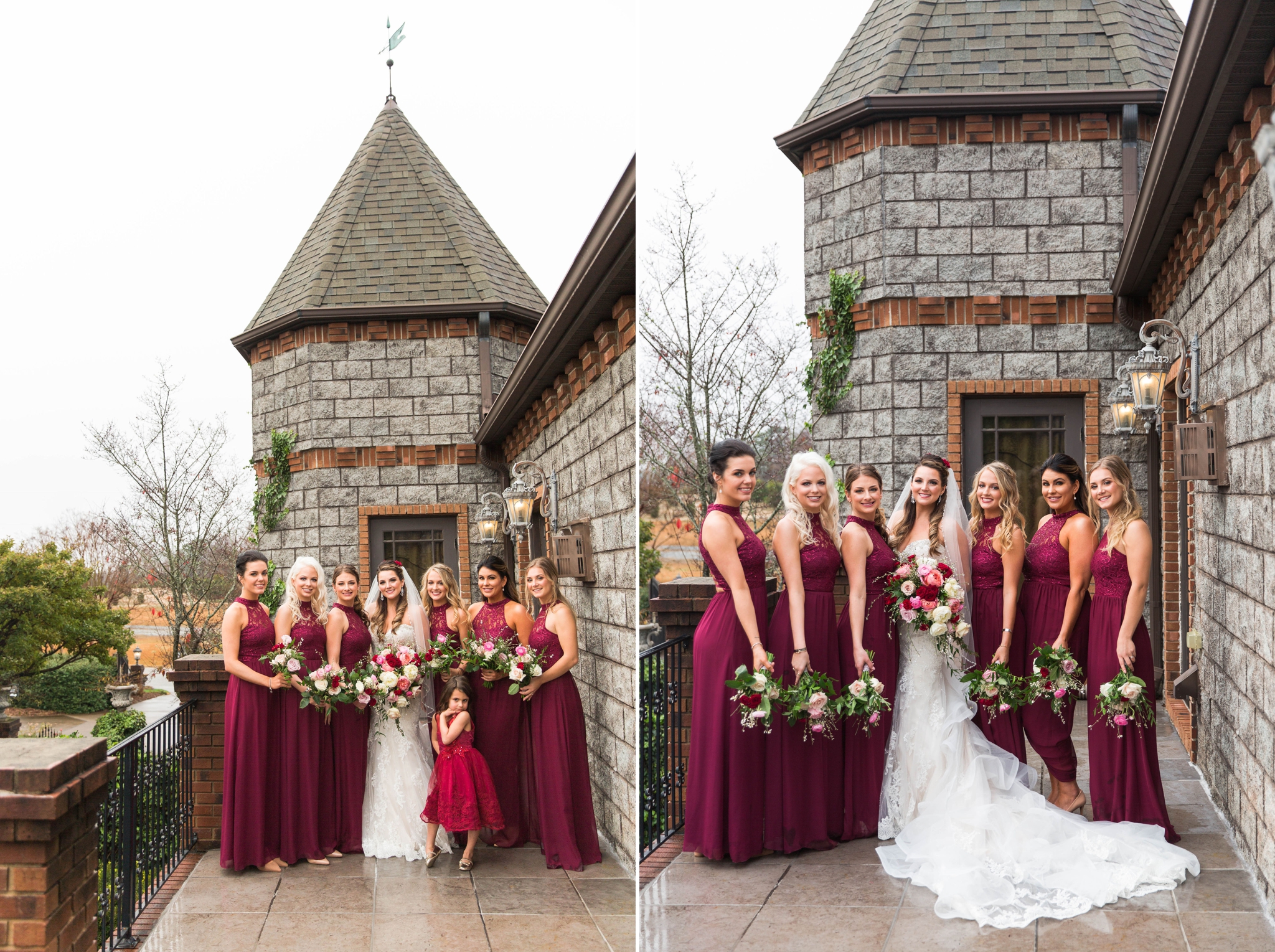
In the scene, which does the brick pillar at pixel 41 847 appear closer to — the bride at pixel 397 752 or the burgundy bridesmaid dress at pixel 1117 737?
the bride at pixel 397 752

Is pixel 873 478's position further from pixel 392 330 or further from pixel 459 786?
pixel 392 330

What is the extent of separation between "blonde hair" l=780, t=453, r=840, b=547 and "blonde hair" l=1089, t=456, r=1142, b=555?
1.23 meters

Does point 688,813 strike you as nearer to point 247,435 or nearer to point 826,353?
point 826,353

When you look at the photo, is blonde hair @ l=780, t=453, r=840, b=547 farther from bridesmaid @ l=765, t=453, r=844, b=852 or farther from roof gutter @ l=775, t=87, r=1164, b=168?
roof gutter @ l=775, t=87, r=1164, b=168

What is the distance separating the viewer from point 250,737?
5.52 metres

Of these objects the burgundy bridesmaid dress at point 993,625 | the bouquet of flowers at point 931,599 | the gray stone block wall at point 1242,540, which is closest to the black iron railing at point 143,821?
the bouquet of flowers at point 931,599

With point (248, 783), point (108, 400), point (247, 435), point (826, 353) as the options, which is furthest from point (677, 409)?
point (108, 400)

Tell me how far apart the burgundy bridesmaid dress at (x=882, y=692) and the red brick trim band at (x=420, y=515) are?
8.31m

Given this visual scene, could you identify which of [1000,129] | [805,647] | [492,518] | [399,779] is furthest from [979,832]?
[492,518]

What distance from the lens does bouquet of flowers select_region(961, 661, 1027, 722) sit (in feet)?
14.2

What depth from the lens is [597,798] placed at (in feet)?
19.4

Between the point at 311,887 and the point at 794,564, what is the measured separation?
127 inches

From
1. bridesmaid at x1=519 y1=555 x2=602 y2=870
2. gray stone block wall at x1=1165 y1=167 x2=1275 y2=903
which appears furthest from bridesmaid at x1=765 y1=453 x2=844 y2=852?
gray stone block wall at x1=1165 y1=167 x2=1275 y2=903

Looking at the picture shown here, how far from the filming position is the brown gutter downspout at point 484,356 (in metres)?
12.0
